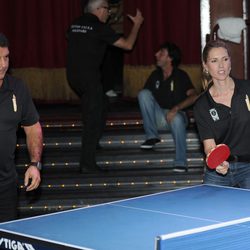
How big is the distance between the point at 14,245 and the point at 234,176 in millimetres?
1993

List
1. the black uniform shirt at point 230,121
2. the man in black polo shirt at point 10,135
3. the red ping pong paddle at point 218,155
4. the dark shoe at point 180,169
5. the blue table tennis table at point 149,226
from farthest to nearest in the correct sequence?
1. the dark shoe at point 180,169
2. the black uniform shirt at point 230,121
3. the man in black polo shirt at point 10,135
4. the red ping pong paddle at point 218,155
5. the blue table tennis table at point 149,226

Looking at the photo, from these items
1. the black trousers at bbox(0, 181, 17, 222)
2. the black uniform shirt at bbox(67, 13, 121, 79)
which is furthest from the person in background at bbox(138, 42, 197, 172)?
the black trousers at bbox(0, 181, 17, 222)

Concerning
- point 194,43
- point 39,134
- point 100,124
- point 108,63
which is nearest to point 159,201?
point 39,134

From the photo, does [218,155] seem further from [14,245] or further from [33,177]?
[14,245]

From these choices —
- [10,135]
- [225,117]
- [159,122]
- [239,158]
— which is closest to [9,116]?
[10,135]

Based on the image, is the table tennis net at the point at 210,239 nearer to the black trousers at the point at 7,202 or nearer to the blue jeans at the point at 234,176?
the blue jeans at the point at 234,176

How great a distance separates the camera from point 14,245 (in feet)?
13.6

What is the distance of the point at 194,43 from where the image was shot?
34.4 feet

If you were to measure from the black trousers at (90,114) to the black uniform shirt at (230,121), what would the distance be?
9.30 feet

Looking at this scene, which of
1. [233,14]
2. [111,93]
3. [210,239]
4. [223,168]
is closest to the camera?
[210,239]

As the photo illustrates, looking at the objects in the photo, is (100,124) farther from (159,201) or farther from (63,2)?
(159,201)

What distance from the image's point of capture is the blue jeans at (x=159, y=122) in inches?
336

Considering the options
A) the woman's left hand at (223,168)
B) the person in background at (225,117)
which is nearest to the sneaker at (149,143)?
the person in background at (225,117)

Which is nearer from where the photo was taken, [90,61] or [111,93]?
[90,61]
